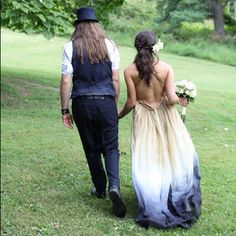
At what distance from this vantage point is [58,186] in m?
5.18

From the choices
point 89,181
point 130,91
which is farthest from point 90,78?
point 89,181

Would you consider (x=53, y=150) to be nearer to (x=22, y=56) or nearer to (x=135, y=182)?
(x=135, y=182)

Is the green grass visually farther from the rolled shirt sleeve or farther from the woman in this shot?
the rolled shirt sleeve

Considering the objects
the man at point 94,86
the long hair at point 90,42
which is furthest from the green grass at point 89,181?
the long hair at point 90,42

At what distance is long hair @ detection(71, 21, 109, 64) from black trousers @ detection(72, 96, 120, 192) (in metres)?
0.32

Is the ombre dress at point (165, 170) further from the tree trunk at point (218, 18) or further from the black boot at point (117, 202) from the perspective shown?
the tree trunk at point (218, 18)

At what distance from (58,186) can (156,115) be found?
4.92ft

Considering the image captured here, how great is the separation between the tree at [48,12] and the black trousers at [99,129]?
4.45ft

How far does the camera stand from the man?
163 inches

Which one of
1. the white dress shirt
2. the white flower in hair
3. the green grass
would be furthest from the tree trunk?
the white dress shirt

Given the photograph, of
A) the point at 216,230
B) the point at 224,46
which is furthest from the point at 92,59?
the point at 216,230

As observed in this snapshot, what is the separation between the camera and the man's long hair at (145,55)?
12.9 ft

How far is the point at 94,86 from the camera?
420 cm

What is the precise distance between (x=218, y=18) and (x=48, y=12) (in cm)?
282
